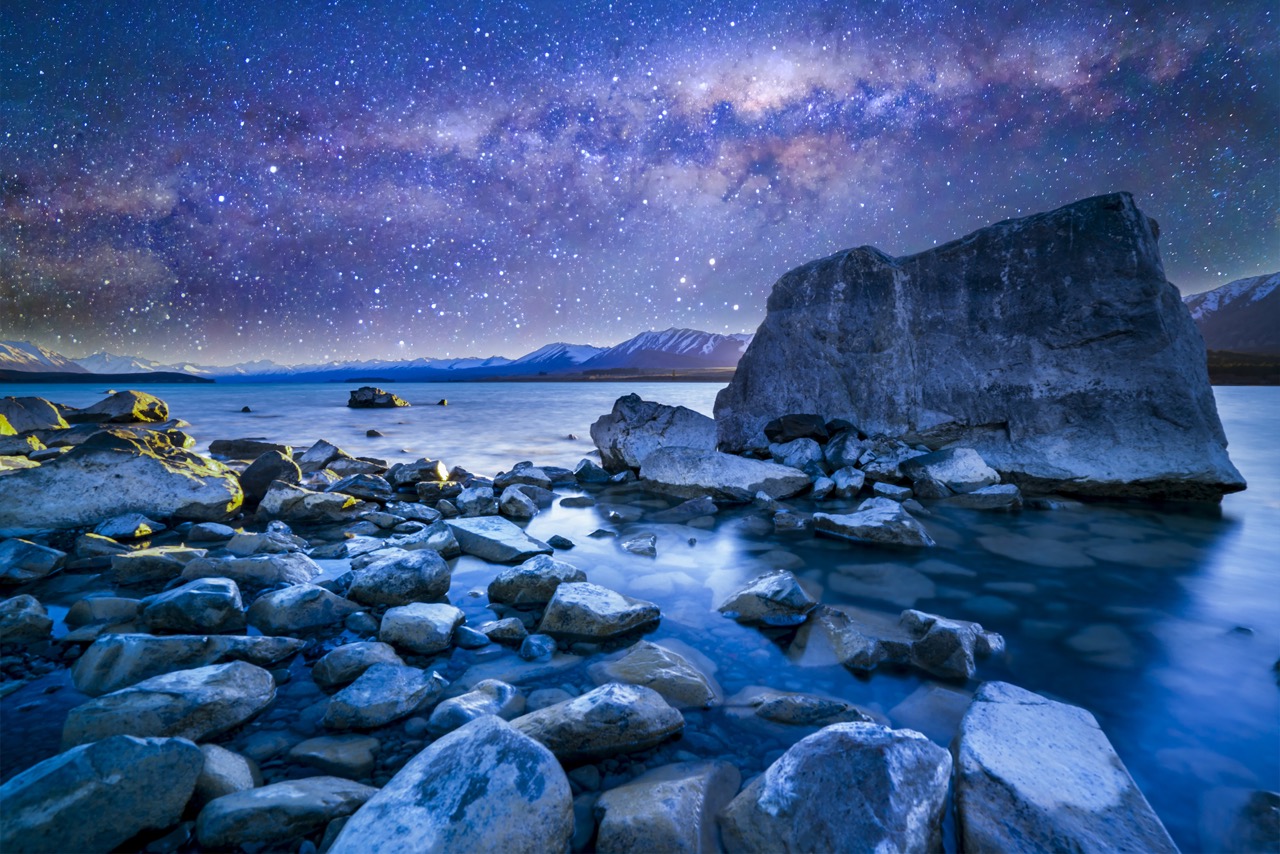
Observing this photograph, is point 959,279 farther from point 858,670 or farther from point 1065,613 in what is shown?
point 858,670

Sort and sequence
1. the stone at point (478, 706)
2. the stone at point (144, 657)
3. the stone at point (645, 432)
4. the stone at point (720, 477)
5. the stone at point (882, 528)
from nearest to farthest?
the stone at point (478, 706), the stone at point (144, 657), the stone at point (882, 528), the stone at point (720, 477), the stone at point (645, 432)

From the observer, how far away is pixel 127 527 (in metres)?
5.38

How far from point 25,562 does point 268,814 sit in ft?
14.6

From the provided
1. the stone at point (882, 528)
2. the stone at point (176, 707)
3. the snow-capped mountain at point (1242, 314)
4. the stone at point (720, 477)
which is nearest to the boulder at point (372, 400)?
the stone at point (720, 477)

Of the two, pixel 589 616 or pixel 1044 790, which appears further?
pixel 589 616

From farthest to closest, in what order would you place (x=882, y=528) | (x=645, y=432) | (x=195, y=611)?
(x=645, y=432) → (x=882, y=528) → (x=195, y=611)

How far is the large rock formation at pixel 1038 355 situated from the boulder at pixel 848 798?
758 centimetres

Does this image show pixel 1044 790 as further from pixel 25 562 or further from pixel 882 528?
pixel 25 562

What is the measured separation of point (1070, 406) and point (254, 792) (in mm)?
9751

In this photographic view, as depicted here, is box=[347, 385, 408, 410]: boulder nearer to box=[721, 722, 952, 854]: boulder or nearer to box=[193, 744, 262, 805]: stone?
box=[193, 744, 262, 805]: stone

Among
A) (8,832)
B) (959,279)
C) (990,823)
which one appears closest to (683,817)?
(990,823)

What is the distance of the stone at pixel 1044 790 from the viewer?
1.68 metres

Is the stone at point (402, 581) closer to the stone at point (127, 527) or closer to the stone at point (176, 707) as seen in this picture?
the stone at point (176, 707)

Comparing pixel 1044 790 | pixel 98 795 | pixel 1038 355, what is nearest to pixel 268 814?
pixel 98 795
